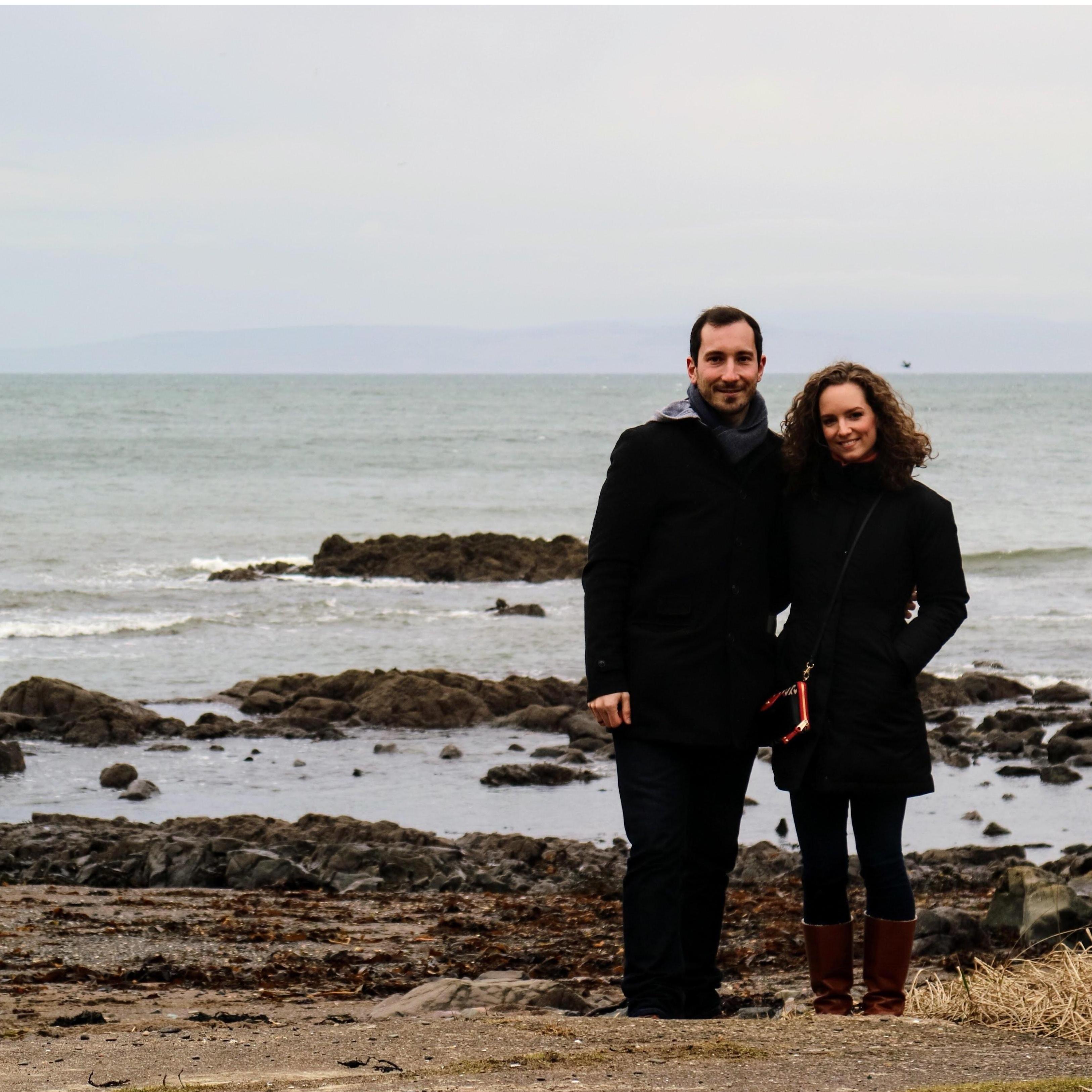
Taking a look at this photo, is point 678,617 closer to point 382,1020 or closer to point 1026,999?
point 1026,999

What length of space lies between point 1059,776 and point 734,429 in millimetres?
9271

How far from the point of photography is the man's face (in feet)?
15.7

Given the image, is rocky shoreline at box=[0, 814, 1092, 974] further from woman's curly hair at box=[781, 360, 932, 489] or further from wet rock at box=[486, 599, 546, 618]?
wet rock at box=[486, 599, 546, 618]

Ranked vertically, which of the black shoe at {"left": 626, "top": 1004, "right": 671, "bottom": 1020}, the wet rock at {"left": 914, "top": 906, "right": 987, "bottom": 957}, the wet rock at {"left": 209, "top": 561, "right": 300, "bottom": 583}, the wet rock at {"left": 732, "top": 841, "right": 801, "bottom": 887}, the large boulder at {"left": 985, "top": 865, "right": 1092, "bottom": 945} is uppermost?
the black shoe at {"left": 626, "top": 1004, "right": 671, "bottom": 1020}

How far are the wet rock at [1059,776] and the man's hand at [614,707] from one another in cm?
922

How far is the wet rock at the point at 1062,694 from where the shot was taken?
1691 cm

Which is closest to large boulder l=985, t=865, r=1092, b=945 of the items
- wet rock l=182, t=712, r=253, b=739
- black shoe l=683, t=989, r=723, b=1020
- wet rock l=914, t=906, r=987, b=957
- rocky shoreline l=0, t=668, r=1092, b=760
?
wet rock l=914, t=906, r=987, b=957

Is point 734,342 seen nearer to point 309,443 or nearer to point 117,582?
point 117,582

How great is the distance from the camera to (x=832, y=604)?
15.1 feet

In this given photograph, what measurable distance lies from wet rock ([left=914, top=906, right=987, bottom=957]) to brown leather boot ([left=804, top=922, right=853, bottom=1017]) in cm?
229

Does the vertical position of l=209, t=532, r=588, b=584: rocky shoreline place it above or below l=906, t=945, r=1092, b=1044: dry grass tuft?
below

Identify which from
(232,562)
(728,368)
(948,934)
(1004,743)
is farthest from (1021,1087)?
(232,562)

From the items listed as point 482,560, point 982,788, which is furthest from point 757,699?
point 482,560

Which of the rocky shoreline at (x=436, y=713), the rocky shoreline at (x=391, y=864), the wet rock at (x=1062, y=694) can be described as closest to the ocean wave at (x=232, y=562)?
the rocky shoreline at (x=436, y=713)
